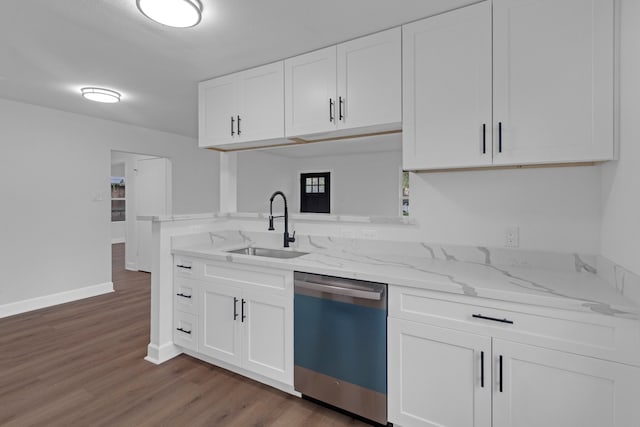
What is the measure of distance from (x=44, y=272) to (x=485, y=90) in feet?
15.7

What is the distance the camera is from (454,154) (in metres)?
1.77

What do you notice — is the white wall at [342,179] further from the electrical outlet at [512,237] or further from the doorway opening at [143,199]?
the electrical outlet at [512,237]

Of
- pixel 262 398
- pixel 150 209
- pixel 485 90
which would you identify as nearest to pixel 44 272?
pixel 150 209

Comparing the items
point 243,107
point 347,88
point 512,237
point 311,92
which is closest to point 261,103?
point 243,107

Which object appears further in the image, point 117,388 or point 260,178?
point 260,178

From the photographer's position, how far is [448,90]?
5.85 feet

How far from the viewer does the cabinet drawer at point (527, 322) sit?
1.20 m

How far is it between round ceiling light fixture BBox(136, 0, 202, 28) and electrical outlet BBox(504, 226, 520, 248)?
2200 millimetres

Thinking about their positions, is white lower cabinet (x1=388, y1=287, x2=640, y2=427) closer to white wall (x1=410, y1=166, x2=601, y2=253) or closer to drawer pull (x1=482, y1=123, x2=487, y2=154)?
white wall (x1=410, y1=166, x2=601, y2=253)

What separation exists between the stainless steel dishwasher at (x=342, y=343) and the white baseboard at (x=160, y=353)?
47.1 inches

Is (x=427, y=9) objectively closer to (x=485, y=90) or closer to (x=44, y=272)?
(x=485, y=90)

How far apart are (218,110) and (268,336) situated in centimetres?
187

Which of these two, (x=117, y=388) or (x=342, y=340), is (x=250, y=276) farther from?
(x=117, y=388)

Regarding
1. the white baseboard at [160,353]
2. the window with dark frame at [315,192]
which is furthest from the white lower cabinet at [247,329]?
the window with dark frame at [315,192]
